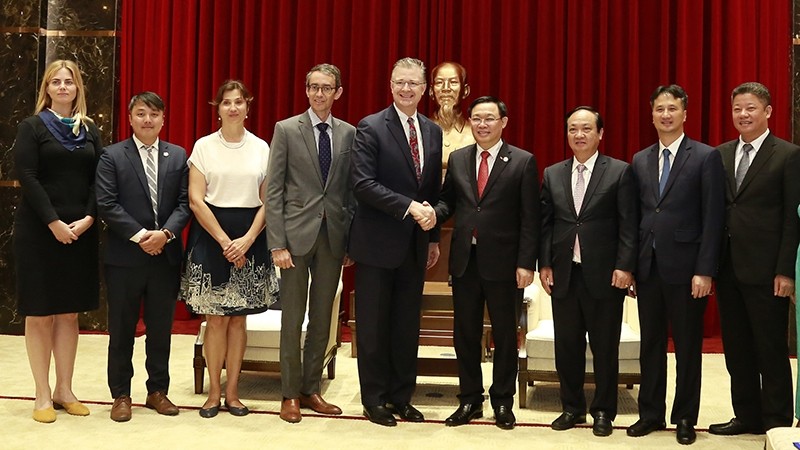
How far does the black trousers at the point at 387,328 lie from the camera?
3.80 metres

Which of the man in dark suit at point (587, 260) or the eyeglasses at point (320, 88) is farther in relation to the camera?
the eyeglasses at point (320, 88)

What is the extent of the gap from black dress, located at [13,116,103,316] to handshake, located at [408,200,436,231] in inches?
Answer: 58.1

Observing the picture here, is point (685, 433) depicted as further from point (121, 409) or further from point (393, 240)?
point (121, 409)

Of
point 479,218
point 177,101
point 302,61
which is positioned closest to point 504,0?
point 302,61

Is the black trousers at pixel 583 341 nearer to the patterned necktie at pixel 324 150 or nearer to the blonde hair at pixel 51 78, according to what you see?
the patterned necktie at pixel 324 150

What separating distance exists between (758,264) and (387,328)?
5.39 ft

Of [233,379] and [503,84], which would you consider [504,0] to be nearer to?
[503,84]

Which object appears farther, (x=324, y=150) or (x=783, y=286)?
(x=324, y=150)

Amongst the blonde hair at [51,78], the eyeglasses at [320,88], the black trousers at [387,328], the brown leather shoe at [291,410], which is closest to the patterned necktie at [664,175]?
the black trousers at [387,328]

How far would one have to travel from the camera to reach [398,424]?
3.78 m

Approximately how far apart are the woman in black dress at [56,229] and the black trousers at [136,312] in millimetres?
181

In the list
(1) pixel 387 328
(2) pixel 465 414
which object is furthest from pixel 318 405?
(2) pixel 465 414

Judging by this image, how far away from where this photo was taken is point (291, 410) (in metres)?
3.81

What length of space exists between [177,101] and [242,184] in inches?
124
